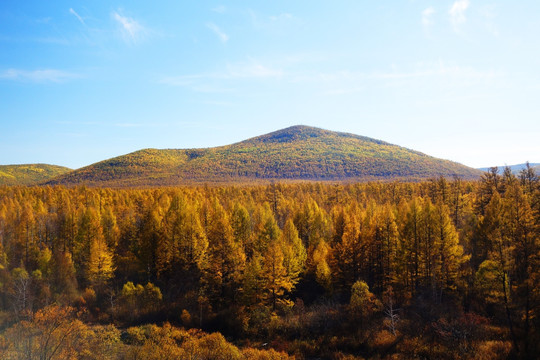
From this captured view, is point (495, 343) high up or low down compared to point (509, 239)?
down

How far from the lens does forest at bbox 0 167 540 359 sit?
88.9 feet

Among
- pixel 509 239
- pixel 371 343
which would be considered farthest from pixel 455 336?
pixel 509 239

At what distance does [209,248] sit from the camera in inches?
1845

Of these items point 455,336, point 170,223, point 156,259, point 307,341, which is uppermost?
point 170,223

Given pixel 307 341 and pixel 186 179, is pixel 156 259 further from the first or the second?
pixel 186 179

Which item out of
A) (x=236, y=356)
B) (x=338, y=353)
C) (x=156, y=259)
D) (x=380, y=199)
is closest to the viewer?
(x=236, y=356)

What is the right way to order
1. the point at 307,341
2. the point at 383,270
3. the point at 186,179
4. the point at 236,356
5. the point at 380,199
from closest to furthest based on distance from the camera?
the point at 236,356
the point at 307,341
the point at 383,270
the point at 380,199
the point at 186,179

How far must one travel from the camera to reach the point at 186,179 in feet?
639

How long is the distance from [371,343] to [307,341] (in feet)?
21.9

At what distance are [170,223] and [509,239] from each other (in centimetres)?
4244

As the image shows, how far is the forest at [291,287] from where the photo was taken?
88.9 feet

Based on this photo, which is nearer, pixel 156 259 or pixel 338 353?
pixel 338 353

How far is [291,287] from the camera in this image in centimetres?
3984

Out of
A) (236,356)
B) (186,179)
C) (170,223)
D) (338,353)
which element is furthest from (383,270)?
(186,179)
